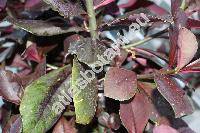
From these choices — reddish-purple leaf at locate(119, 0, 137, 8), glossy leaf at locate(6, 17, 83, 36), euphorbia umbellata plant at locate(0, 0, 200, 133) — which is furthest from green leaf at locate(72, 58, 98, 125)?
reddish-purple leaf at locate(119, 0, 137, 8)

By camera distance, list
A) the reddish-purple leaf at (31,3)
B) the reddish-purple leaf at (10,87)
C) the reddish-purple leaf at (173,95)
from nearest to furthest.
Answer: the reddish-purple leaf at (173,95) → the reddish-purple leaf at (10,87) → the reddish-purple leaf at (31,3)

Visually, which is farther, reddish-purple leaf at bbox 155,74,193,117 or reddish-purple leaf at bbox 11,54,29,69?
reddish-purple leaf at bbox 11,54,29,69

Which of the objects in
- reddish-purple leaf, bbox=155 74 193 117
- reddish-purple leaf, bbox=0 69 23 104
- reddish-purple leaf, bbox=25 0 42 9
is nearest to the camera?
reddish-purple leaf, bbox=155 74 193 117

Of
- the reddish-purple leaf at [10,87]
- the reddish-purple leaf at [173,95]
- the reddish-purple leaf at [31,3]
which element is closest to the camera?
the reddish-purple leaf at [173,95]

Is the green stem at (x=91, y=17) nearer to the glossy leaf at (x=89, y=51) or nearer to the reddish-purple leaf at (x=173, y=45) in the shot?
the glossy leaf at (x=89, y=51)

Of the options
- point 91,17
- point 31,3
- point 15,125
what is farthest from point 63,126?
point 31,3

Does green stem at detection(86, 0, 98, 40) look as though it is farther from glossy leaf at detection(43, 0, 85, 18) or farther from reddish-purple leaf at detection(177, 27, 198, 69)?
reddish-purple leaf at detection(177, 27, 198, 69)

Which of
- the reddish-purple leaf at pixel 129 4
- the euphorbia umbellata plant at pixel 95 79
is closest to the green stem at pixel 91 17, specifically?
the euphorbia umbellata plant at pixel 95 79

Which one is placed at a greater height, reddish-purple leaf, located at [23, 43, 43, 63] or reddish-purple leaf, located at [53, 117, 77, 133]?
reddish-purple leaf, located at [23, 43, 43, 63]
